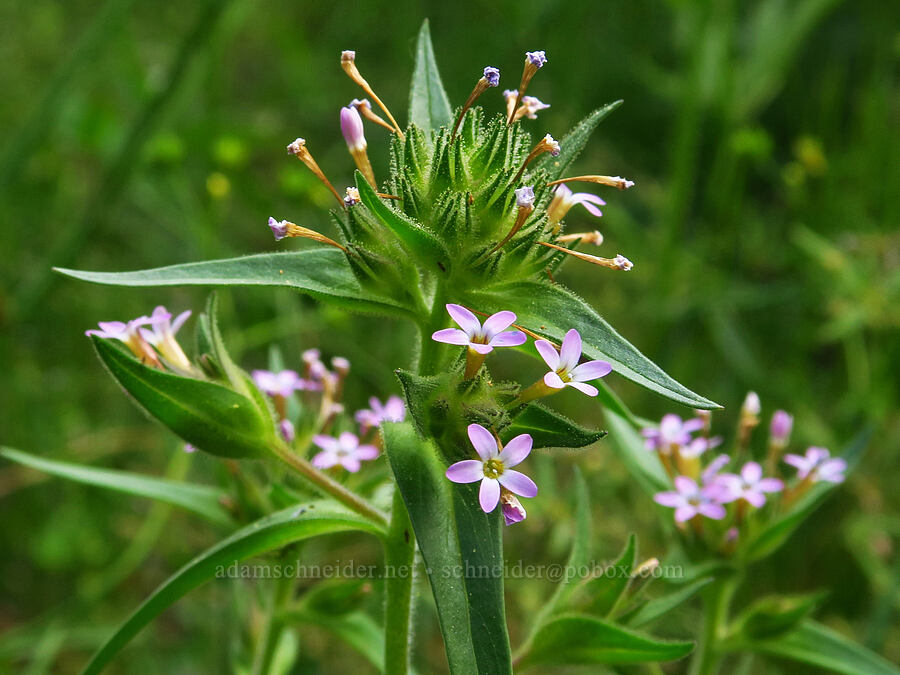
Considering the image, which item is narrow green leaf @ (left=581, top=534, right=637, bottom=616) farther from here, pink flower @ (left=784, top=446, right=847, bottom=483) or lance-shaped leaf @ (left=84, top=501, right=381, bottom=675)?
pink flower @ (left=784, top=446, right=847, bottom=483)

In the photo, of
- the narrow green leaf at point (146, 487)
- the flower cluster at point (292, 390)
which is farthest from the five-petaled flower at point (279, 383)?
the narrow green leaf at point (146, 487)

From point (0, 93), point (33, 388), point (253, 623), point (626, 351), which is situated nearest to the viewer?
point (626, 351)

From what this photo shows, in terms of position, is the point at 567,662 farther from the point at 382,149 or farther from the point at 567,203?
the point at 382,149

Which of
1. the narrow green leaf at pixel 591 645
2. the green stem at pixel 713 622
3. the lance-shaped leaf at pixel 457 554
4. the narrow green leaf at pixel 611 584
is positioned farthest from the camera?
the green stem at pixel 713 622

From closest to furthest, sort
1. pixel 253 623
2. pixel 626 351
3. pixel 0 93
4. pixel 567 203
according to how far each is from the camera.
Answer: pixel 626 351 < pixel 567 203 < pixel 253 623 < pixel 0 93

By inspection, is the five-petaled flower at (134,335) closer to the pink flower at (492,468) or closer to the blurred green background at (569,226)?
the pink flower at (492,468)

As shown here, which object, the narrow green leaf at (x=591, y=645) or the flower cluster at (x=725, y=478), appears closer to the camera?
the narrow green leaf at (x=591, y=645)

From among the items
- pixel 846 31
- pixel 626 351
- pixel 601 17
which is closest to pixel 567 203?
pixel 626 351

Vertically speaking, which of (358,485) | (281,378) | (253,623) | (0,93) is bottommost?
(253,623)
